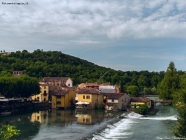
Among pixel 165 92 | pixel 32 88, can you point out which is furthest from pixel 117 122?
pixel 165 92

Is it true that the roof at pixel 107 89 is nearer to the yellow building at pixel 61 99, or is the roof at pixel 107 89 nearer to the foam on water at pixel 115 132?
the yellow building at pixel 61 99

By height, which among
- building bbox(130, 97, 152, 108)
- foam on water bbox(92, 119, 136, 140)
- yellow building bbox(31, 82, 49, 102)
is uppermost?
yellow building bbox(31, 82, 49, 102)

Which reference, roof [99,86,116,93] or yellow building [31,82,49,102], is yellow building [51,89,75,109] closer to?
yellow building [31,82,49,102]

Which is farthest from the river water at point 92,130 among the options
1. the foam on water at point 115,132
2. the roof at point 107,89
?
the roof at point 107,89

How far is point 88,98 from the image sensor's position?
5091 cm

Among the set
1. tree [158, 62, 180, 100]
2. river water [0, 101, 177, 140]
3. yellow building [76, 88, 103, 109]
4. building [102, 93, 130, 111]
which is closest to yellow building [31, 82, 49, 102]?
yellow building [76, 88, 103, 109]

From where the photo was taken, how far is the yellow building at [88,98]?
1986 inches

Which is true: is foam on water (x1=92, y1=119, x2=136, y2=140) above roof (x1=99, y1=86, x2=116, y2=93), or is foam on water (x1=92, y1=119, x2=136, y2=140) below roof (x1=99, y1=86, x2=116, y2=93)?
below

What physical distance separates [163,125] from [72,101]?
26.1 meters

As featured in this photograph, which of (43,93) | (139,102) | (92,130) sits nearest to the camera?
(92,130)

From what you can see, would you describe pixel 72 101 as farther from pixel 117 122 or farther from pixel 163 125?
Result: pixel 163 125

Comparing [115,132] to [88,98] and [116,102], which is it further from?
[88,98]

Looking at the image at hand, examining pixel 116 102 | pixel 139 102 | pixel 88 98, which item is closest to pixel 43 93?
pixel 88 98

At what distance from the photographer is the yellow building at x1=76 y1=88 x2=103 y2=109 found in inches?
1986
